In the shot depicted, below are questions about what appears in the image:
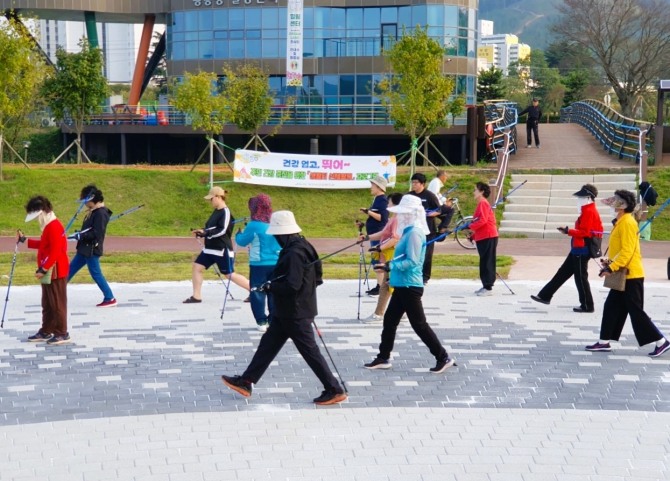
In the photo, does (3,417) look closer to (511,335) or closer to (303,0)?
(511,335)

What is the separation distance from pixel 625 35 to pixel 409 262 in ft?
169

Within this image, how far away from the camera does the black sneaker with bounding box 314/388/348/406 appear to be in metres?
8.27

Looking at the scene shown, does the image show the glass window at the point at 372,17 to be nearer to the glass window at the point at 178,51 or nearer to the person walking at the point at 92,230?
the glass window at the point at 178,51

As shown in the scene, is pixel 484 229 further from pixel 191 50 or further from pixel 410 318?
pixel 191 50

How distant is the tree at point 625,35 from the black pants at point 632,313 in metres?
47.0

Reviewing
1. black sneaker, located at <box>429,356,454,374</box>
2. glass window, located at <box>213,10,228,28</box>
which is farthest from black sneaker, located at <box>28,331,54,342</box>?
glass window, located at <box>213,10,228,28</box>

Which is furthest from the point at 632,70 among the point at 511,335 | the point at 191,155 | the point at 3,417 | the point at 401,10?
the point at 3,417

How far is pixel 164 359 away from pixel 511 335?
157 inches

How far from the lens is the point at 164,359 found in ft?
32.9

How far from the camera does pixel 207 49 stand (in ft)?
147

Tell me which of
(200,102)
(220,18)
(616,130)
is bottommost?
(616,130)

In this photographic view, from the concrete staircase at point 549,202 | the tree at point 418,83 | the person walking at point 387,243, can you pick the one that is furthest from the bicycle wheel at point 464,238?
the person walking at point 387,243

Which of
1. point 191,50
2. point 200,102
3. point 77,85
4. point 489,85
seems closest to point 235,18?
point 191,50

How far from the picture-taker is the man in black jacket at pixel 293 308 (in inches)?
316
